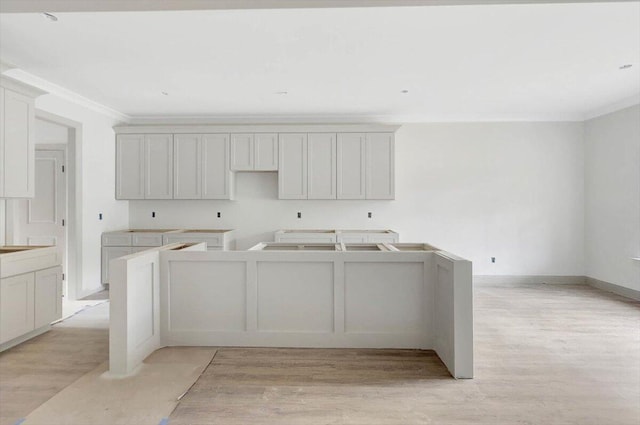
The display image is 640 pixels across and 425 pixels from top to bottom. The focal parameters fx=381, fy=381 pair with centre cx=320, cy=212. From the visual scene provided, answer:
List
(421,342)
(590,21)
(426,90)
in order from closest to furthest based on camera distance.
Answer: (590,21)
(421,342)
(426,90)

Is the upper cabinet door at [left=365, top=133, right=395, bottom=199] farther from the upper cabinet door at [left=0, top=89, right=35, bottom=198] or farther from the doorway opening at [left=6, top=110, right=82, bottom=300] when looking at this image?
the doorway opening at [left=6, top=110, right=82, bottom=300]

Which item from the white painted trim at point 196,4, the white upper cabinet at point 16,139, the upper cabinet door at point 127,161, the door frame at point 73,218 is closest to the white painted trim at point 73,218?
the door frame at point 73,218

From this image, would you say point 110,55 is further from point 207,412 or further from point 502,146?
point 502,146

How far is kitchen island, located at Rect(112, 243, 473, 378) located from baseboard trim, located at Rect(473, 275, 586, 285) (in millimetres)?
3390

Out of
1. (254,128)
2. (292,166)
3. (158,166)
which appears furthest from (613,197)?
(158,166)

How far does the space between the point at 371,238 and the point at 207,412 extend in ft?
12.8

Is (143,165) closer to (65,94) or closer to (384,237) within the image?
(65,94)

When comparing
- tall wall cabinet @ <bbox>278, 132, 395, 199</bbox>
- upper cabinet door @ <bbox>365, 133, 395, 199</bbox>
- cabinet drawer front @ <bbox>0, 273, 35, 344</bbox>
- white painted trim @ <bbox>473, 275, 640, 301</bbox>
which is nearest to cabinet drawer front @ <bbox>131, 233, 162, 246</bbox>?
tall wall cabinet @ <bbox>278, 132, 395, 199</bbox>

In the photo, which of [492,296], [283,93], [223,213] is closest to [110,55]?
[283,93]

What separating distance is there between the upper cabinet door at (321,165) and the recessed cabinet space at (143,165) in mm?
2231

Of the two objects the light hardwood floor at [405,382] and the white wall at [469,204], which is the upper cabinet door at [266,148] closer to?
the white wall at [469,204]

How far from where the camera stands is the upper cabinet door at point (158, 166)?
6070 millimetres

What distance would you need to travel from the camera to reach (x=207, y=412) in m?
2.27

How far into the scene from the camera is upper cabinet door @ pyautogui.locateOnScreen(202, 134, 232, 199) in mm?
6043
